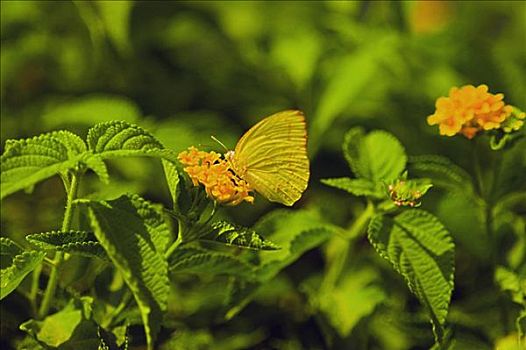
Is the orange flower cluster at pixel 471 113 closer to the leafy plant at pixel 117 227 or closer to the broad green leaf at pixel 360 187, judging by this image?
the broad green leaf at pixel 360 187

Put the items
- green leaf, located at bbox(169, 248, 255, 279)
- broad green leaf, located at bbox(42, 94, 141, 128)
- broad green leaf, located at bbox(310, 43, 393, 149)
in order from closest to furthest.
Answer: green leaf, located at bbox(169, 248, 255, 279) < broad green leaf, located at bbox(42, 94, 141, 128) < broad green leaf, located at bbox(310, 43, 393, 149)

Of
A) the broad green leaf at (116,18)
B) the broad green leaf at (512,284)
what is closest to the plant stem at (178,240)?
the broad green leaf at (512,284)

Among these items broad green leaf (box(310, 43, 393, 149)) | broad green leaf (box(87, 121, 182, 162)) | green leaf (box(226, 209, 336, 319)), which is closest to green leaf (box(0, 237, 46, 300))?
broad green leaf (box(87, 121, 182, 162))

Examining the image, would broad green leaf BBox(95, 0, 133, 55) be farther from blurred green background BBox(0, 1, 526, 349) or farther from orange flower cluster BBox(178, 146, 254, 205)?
orange flower cluster BBox(178, 146, 254, 205)

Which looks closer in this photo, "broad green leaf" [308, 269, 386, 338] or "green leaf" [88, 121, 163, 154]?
"green leaf" [88, 121, 163, 154]

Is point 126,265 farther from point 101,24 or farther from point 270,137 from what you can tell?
point 101,24

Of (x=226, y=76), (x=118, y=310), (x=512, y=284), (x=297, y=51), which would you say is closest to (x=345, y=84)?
(x=297, y=51)
